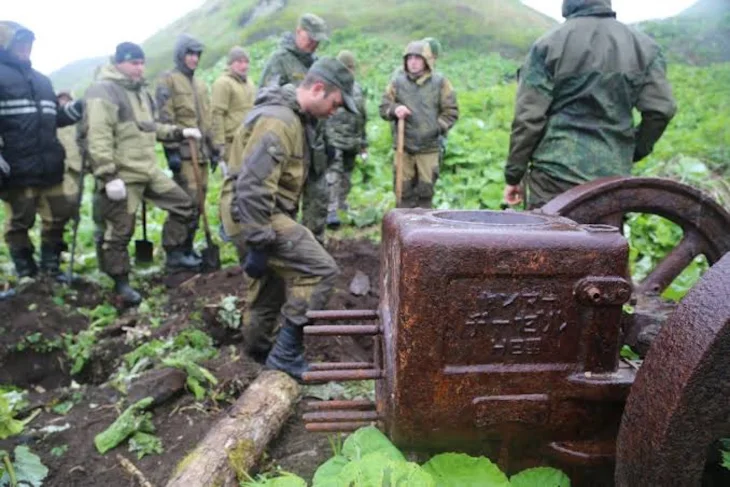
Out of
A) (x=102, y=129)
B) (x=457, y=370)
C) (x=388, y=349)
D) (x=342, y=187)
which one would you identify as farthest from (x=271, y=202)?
(x=342, y=187)

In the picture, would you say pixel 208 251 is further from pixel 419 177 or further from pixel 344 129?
pixel 419 177

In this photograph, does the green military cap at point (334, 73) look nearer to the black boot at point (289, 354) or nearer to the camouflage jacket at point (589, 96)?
the camouflage jacket at point (589, 96)

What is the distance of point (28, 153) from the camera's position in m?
5.18

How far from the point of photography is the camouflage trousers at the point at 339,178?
7.52 meters

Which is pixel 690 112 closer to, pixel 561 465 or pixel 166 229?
pixel 166 229

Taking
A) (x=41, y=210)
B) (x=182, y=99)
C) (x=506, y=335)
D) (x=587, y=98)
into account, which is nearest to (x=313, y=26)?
(x=182, y=99)

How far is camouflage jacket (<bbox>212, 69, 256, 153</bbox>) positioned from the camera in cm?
718

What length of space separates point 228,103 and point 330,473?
6258 millimetres

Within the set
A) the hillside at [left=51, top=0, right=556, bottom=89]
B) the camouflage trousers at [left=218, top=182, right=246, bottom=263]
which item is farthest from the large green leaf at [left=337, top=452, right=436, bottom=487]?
the hillside at [left=51, top=0, right=556, bottom=89]

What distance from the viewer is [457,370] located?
5.32 ft

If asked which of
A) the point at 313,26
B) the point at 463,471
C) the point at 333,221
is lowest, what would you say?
the point at 333,221

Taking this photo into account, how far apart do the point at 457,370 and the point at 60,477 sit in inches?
92.1

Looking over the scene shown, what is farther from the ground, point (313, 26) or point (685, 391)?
point (313, 26)

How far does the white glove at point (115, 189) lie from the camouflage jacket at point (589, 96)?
3.66 m
